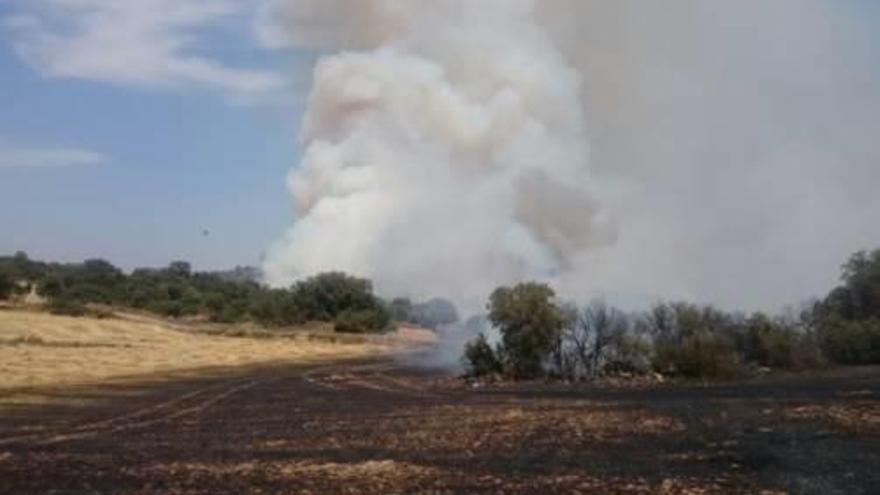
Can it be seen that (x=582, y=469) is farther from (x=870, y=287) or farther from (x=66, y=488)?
(x=870, y=287)

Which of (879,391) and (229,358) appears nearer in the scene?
(879,391)

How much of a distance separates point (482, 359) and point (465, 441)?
2706 centimetres

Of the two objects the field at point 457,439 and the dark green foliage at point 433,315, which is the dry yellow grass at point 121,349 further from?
the dark green foliage at point 433,315

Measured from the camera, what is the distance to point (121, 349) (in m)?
68.9

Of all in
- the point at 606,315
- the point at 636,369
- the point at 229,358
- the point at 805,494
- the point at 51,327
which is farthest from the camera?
the point at 51,327

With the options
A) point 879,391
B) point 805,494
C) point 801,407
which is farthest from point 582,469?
point 879,391

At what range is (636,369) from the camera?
49.4 m

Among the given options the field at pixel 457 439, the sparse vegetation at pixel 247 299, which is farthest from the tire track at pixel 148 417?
the sparse vegetation at pixel 247 299

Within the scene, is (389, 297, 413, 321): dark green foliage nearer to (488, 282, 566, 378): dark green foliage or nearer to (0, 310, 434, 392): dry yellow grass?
(0, 310, 434, 392): dry yellow grass

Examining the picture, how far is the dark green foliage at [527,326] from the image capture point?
168 feet

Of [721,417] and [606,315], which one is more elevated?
[606,315]

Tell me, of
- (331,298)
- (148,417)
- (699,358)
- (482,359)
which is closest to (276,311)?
(331,298)

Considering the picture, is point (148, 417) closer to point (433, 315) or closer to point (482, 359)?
point (482, 359)

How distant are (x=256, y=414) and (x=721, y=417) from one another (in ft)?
45.4
